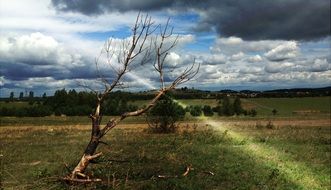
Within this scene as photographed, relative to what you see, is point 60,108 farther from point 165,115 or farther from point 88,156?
point 88,156

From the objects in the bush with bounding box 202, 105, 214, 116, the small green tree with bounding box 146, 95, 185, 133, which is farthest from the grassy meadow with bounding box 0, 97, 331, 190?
the bush with bounding box 202, 105, 214, 116

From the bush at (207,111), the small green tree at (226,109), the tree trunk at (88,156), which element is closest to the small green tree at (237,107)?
the small green tree at (226,109)

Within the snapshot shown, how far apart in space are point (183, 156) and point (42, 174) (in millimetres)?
8161

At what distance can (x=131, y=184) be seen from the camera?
15258 mm

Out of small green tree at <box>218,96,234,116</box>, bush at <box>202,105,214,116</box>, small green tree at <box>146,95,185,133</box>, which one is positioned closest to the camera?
small green tree at <box>146,95,185,133</box>

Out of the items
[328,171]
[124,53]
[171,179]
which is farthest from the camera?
[328,171]

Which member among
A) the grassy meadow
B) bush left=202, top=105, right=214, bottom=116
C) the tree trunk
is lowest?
bush left=202, top=105, right=214, bottom=116

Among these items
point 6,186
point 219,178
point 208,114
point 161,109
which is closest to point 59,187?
point 6,186

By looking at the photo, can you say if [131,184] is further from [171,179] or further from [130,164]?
[130,164]

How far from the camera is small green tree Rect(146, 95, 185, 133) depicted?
145ft

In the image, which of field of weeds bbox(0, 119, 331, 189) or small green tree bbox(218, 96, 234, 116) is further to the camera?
small green tree bbox(218, 96, 234, 116)

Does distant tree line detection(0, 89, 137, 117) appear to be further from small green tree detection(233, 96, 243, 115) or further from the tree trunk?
the tree trunk

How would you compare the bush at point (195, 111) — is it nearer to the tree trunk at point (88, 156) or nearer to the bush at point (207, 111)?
the bush at point (207, 111)

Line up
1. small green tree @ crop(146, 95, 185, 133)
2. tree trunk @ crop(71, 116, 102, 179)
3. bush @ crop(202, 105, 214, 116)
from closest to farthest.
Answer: tree trunk @ crop(71, 116, 102, 179)
small green tree @ crop(146, 95, 185, 133)
bush @ crop(202, 105, 214, 116)
